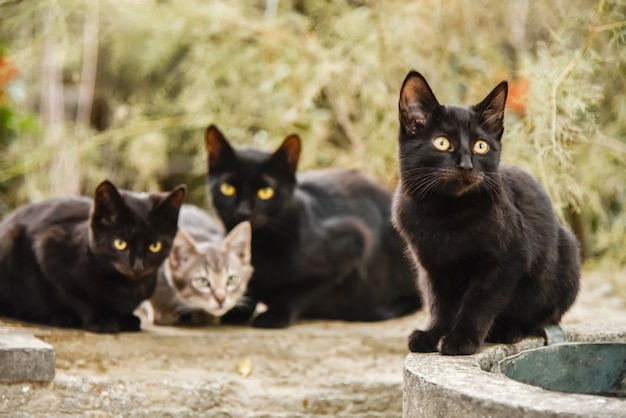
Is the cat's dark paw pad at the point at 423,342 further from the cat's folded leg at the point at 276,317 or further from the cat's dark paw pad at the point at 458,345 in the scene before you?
the cat's folded leg at the point at 276,317

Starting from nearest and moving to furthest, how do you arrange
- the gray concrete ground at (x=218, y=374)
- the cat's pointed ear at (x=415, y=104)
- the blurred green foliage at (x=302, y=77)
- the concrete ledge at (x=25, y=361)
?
the cat's pointed ear at (x=415, y=104)
the concrete ledge at (x=25, y=361)
the gray concrete ground at (x=218, y=374)
the blurred green foliage at (x=302, y=77)

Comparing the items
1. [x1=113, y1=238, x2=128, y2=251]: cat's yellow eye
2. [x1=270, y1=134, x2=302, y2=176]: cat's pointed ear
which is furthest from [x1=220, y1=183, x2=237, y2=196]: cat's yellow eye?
[x1=113, y1=238, x2=128, y2=251]: cat's yellow eye

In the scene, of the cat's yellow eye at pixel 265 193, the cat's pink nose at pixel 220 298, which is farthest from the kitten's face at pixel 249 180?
the cat's pink nose at pixel 220 298

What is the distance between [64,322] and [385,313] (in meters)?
1.70

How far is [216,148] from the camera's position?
4191 mm

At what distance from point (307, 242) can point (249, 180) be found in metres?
0.46

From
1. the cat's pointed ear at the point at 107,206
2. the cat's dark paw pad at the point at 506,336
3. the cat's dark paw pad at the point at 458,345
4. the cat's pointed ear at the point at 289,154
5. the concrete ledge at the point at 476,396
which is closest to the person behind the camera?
the concrete ledge at the point at 476,396

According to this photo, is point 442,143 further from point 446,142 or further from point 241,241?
point 241,241

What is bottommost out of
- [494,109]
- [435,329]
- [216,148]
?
[435,329]

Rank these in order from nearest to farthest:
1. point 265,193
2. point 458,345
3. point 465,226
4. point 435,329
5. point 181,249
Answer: point 458,345 < point 465,226 < point 435,329 < point 181,249 < point 265,193

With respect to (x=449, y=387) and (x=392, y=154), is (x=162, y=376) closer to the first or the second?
(x=449, y=387)

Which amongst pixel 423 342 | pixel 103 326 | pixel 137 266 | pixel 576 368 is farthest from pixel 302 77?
pixel 576 368

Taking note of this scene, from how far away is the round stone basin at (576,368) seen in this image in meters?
2.62

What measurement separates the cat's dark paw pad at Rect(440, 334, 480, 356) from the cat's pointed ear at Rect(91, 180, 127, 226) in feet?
5.41
